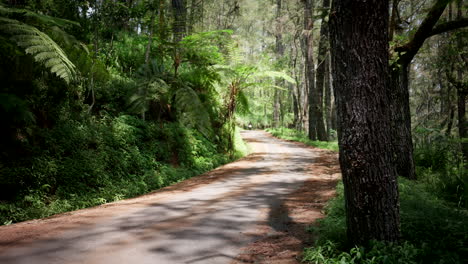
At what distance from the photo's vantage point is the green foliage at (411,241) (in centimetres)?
293

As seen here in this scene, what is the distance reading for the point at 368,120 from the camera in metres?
3.14

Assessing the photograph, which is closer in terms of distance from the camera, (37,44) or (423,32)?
(37,44)

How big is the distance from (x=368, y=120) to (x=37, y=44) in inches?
197

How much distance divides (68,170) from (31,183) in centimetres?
67

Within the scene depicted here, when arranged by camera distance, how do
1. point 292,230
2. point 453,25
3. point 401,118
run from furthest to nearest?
point 401,118, point 453,25, point 292,230

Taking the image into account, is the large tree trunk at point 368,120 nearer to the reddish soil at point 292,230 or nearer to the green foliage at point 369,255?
the green foliage at point 369,255

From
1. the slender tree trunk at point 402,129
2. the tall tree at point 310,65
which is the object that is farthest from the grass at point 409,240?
the tall tree at point 310,65

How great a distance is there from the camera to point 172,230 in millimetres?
3957

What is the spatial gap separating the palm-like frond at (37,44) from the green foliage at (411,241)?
458 cm

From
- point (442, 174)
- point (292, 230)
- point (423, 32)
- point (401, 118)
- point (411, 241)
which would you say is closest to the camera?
point (411, 241)

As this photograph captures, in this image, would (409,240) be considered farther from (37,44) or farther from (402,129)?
(37,44)

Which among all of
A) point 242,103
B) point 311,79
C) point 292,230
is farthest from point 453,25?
point 311,79

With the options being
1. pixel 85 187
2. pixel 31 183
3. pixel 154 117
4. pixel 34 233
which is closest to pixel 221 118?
pixel 154 117

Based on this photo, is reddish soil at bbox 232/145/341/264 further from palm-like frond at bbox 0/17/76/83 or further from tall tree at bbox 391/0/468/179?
palm-like frond at bbox 0/17/76/83
